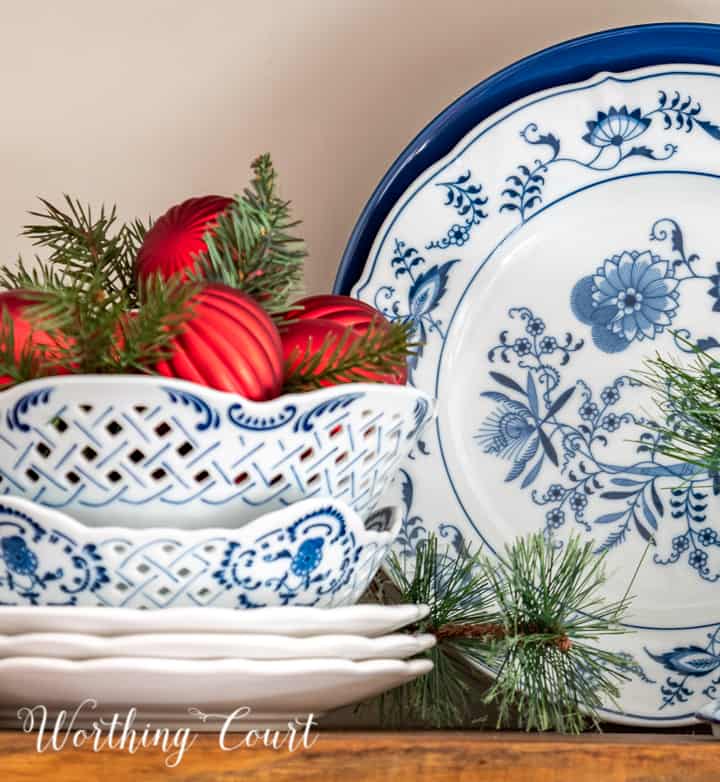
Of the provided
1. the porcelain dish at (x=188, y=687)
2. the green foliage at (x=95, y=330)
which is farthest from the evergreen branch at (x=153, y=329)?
the porcelain dish at (x=188, y=687)

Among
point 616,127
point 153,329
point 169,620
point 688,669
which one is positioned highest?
point 616,127

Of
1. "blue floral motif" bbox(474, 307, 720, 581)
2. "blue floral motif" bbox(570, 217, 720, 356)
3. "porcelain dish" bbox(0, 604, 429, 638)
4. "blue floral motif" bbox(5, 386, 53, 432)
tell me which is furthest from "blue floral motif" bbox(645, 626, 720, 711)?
"blue floral motif" bbox(5, 386, 53, 432)

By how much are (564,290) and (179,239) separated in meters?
0.28

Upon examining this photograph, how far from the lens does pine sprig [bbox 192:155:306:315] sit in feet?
1.48

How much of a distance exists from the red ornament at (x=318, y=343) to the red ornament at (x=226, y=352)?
0.08ft

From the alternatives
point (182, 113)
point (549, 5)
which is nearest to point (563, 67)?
point (549, 5)

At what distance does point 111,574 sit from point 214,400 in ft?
0.25

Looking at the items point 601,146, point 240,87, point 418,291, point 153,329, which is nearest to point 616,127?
point 601,146

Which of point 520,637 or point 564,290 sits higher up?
point 564,290

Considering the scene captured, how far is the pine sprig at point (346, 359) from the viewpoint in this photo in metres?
0.42

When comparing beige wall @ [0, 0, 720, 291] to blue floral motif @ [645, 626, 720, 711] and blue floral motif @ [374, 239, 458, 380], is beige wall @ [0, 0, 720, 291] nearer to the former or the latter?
blue floral motif @ [374, 239, 458, 380]

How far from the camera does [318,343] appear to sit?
A: 0.44 metres

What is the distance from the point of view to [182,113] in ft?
2.46

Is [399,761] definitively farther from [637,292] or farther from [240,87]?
[240,87]
